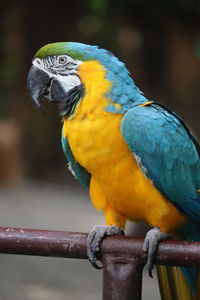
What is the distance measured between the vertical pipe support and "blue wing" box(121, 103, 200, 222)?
0.48 metres

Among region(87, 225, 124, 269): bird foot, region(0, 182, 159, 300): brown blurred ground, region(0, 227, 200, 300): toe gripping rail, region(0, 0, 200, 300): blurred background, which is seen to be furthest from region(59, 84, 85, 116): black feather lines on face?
region(0, 0, 200, 300): blurred background

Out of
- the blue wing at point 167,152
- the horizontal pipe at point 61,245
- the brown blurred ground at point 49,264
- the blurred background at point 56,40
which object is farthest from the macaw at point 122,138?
the blurred background at point 56,40

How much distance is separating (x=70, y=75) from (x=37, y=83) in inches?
4.2

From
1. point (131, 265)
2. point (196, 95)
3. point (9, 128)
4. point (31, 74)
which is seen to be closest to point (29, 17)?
point (9, 128)

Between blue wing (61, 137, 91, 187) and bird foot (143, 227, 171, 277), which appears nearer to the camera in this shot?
bird foot (143, 227, 171, 277)

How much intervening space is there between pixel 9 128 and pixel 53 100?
582 centimetres

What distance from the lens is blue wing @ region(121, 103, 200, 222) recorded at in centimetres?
176

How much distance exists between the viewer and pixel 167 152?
181cm

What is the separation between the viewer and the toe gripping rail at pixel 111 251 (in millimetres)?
1324

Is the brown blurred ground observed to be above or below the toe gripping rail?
below

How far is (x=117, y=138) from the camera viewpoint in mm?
1796

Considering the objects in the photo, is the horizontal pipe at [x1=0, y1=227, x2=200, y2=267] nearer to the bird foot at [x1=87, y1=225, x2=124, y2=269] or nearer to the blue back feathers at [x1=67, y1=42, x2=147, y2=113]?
the bird foot at [x1=87, y1=225, x2=124, y2=269]

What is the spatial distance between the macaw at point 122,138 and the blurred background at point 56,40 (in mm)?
3330

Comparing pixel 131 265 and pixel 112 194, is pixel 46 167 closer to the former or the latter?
pixel 112 194
